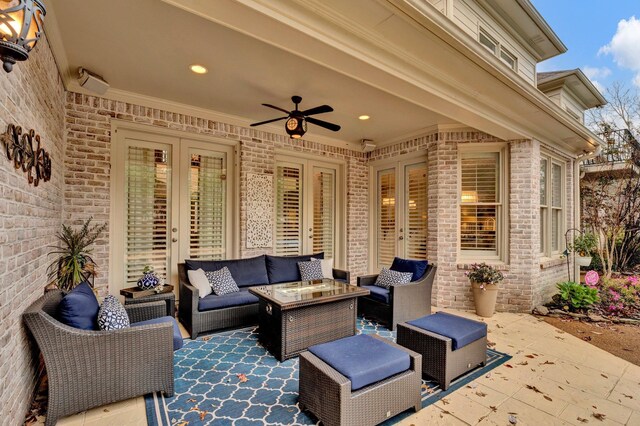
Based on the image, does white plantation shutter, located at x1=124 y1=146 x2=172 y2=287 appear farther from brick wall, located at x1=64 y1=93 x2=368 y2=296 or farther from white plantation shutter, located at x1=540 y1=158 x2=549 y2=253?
white plantation shutter, located at x1=540 y1=158 x2=549 y2=253

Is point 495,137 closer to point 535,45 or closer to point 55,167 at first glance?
point 535,45

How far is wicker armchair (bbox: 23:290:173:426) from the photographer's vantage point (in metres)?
2.06

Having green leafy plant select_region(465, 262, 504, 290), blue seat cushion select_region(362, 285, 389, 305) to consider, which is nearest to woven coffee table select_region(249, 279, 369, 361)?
blue seat cushion select_region(362, 285, 389, 305)

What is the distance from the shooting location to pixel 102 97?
3.98 meters

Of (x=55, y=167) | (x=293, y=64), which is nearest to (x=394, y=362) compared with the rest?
(x=293, y=64)

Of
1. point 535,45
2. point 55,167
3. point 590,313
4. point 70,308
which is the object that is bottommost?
point 590,313

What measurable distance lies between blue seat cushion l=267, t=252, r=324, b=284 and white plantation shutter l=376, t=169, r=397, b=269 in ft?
7.29

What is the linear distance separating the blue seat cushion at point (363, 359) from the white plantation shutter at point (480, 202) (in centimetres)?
352

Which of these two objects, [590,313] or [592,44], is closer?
[590,313]

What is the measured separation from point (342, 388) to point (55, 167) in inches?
144

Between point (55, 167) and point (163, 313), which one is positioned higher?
point (55, 167)

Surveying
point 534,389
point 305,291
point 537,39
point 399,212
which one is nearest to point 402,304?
point 305,291

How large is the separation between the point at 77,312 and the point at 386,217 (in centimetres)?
531

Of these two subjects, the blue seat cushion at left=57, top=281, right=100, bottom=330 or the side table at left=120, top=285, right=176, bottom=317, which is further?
the side table at left=120, top=285, right=176, bottom=317
